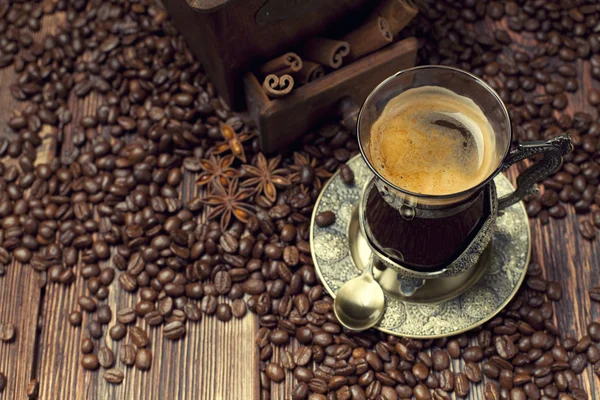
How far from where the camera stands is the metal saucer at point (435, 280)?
174 cm

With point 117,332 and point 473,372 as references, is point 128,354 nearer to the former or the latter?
point 117,332

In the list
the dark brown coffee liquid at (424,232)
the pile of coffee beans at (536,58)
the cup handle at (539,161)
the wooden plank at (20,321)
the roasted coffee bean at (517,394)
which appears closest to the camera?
the cup handle at (539,161)

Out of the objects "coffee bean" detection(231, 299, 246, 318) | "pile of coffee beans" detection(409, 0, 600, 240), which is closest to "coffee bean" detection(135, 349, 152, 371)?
"coffee bean" detection(231, 299, 246, 318)

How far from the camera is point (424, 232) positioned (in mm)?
1490

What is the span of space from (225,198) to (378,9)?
0.67 meters

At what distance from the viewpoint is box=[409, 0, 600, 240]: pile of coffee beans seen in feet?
6.46

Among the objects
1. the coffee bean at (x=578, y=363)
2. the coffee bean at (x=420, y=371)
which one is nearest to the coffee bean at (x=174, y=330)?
the coffee bean at (x=420, y=371)

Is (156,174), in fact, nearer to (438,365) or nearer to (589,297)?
(438,365)

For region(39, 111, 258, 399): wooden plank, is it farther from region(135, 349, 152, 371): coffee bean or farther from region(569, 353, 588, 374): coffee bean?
region(569, 353, 588, 374): coffee bean

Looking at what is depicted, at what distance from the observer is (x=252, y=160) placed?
6.55 feet

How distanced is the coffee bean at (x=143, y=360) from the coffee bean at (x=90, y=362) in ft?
0.34

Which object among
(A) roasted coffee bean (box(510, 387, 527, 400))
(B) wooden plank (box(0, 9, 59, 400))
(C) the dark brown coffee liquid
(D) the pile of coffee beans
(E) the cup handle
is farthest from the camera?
(D) the pile of coffee beans

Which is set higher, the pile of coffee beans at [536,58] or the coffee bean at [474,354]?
the pile of coffee beans at [536,58]

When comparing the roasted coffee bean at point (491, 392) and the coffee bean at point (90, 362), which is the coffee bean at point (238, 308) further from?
the roasted coffee bean at point (491, 392)
